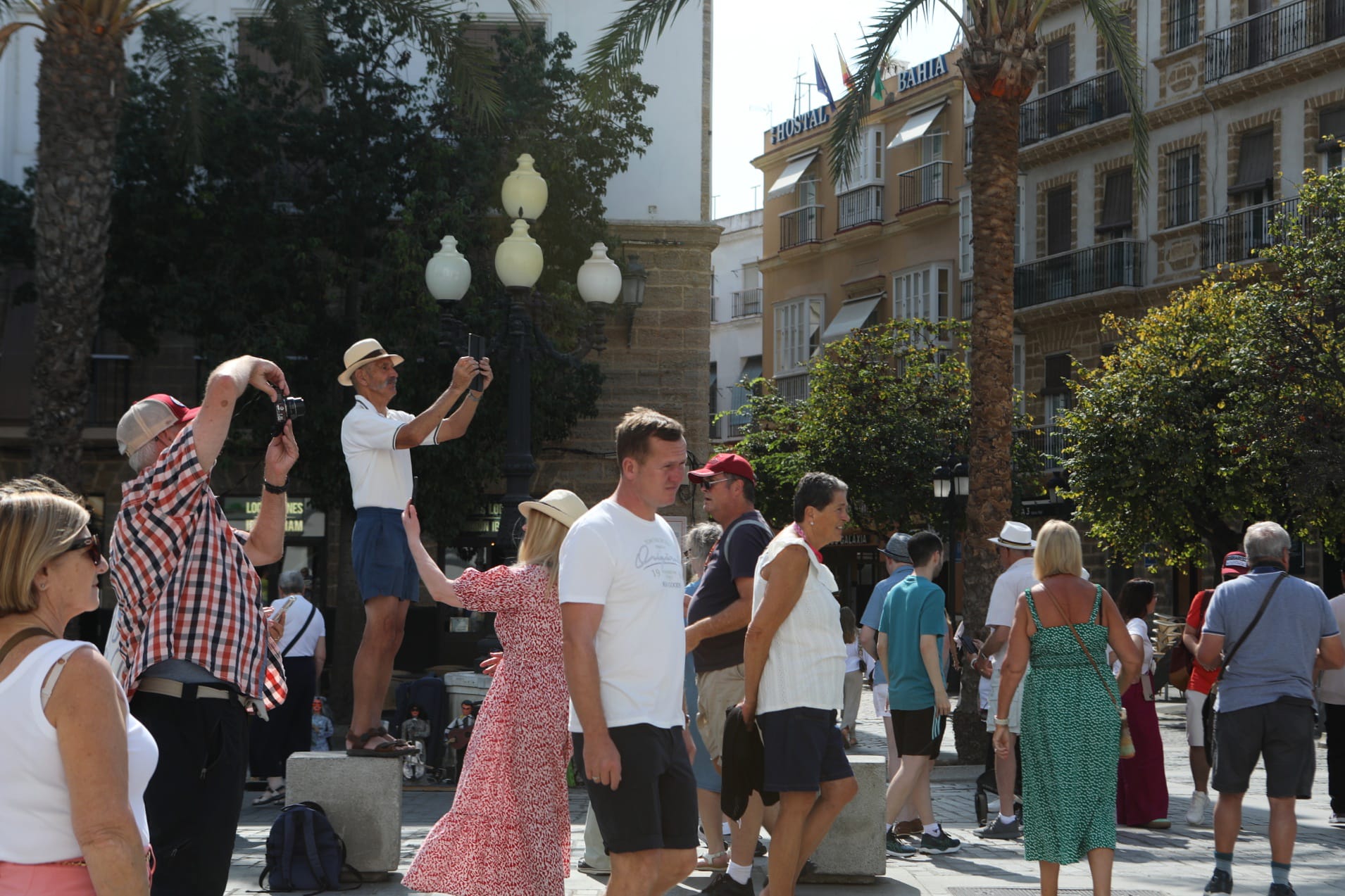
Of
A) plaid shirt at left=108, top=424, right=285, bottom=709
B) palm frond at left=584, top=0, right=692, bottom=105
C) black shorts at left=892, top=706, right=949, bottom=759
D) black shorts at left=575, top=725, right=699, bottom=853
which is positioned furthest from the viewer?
palm frond at left=584, top=0, right=692, bottom=105

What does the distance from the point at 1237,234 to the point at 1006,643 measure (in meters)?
21.1

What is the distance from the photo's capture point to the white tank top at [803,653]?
261 inches

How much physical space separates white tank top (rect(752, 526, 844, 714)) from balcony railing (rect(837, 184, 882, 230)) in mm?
34603

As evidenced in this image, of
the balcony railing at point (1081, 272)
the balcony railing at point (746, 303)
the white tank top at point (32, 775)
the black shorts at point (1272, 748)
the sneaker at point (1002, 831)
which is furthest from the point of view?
the balcony railing at point (746, 303)

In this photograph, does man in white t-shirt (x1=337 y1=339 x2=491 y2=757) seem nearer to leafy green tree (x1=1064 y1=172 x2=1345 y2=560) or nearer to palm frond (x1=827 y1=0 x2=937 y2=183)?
palm frond (x1=827 y1=0 x2=937 y2=183)

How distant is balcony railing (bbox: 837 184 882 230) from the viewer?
4097 centimetres

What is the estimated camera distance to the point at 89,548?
3.23 meters

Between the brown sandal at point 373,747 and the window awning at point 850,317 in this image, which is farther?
the window awning at point 850,317

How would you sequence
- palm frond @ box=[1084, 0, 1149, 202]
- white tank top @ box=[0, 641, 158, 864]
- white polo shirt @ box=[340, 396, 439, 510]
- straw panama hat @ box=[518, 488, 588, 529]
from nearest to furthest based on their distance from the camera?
white tank top @ box=[0, 641, 158, 864] → straw panama hat @ box=[518, 488, 588, 529] → white polo shirt @ box=[340, 396, 439, 510] → palm frond @ box=[1084, 0, 1149, 202]

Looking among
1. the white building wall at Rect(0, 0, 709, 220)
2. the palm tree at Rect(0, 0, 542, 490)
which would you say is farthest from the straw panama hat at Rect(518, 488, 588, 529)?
the white building wall at Rect(0, 0, 709, 220)

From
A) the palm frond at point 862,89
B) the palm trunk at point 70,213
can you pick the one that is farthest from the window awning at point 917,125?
the palm trunk at point 70,213

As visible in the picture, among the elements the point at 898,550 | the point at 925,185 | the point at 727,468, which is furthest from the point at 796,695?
the point at 925,185

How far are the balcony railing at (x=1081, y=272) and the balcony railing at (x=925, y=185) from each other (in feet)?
13.7

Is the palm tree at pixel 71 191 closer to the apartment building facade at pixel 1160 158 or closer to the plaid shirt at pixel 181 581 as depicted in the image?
the plaid shirt at pixel 181 581
